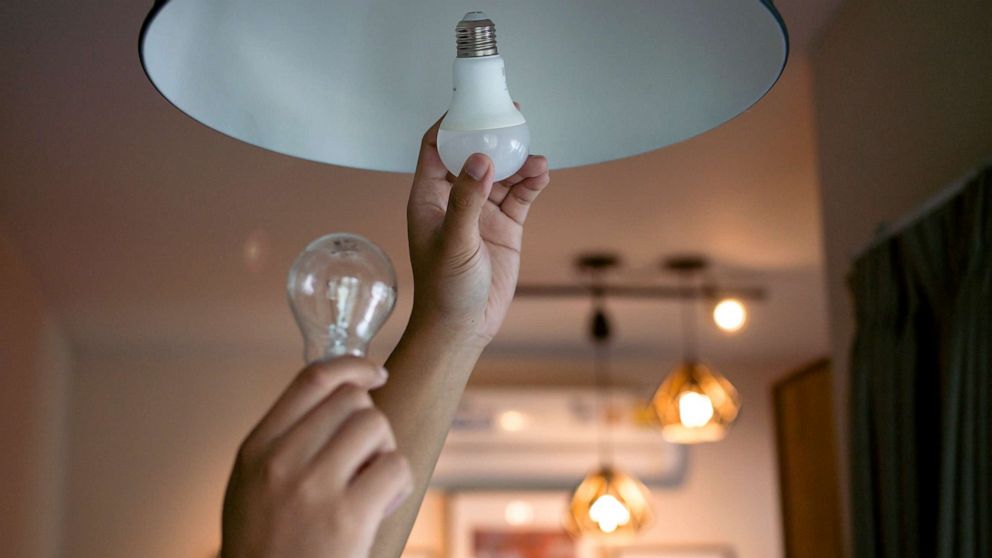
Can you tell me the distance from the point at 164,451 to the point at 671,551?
2.29 meters

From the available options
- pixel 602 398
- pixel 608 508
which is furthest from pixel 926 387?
pixel 602 398

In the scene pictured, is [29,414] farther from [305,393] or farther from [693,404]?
[305,393]

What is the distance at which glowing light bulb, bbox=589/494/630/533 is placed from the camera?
3.61 m

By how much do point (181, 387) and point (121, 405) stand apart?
26 centimetres

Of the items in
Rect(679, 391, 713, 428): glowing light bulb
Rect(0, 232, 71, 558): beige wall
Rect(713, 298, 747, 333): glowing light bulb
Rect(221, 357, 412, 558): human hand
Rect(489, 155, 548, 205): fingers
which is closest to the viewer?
Rect(221, 357, 412, 558): human hand

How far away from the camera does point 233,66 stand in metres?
0.66

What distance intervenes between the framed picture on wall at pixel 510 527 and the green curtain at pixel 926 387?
10.5 feet

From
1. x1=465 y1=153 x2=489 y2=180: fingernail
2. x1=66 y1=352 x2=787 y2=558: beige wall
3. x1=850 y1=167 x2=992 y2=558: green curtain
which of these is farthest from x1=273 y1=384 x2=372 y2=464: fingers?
x1=66 y1=352 x2=787 y2=558: beige wall

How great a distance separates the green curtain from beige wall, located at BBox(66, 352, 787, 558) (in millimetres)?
3327

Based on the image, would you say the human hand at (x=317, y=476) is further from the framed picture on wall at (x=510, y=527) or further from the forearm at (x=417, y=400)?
the framed picture on wall at (x=510, y=527)

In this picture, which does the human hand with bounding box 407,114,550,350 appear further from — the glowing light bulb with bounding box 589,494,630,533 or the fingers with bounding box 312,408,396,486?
the glowing light bulb with bounding box 589,494,630,533

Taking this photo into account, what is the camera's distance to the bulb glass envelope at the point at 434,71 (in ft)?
2.11

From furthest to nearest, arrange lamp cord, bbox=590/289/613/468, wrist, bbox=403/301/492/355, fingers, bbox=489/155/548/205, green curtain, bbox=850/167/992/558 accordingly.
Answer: lamp cord, bbox=590/289/613/468 < green curtain, bbox=850/167/992/558 < wrist, bbox=403/301/492/355 < fingers, bbox=489/155/548/205

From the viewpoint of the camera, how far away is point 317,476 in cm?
48
